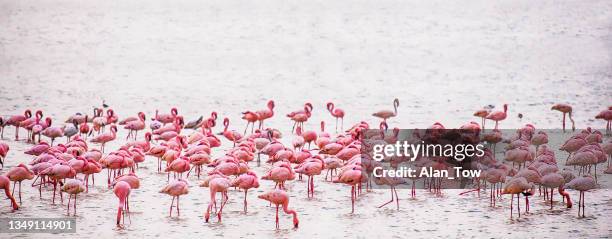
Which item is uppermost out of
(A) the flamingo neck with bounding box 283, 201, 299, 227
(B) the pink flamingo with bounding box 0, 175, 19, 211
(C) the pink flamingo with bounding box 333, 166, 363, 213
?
(C) the pink flamingo with bounding box 333, 166, 363, 213

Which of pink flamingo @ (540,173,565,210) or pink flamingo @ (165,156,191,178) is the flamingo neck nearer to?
pink flamingo @ (165,156,191,178)

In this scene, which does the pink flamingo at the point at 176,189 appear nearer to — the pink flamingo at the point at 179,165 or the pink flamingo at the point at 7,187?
the pink flamingo at the point at 179,165

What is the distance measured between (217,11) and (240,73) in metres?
3.30

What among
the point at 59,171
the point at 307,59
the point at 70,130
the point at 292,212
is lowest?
the point at 292,212

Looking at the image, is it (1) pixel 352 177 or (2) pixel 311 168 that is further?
(2) pixel 311 168

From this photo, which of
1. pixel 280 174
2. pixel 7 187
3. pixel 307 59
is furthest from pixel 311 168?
pixel 307 59

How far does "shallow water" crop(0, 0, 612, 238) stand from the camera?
12.4 meters

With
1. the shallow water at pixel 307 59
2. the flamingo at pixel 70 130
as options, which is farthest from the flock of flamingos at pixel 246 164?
the shallow water at pixel 307 59

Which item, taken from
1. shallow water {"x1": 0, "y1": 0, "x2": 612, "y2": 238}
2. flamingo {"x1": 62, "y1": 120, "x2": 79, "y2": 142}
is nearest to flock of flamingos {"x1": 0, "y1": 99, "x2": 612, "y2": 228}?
flamingo {"x1": 62, "y1": 120, "x2": 79, "y2": 142}

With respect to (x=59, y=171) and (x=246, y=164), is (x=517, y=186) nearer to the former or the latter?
(x=246, y=164)

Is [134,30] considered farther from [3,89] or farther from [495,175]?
[495,175]

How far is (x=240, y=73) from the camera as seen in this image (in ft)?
46.2

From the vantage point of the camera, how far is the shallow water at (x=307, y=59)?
12.4 metres

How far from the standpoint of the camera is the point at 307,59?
14.8 metres
